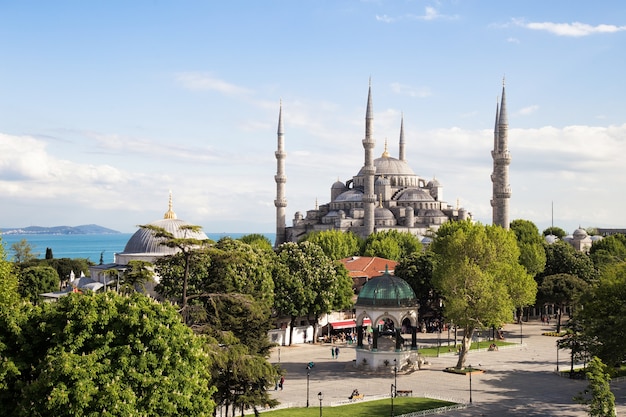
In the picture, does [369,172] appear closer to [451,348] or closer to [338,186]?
[338,186]

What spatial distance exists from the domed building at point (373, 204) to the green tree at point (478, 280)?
165 ft

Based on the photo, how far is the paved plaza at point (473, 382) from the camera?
3694cm

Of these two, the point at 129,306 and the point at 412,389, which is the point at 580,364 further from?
the point at 129,306

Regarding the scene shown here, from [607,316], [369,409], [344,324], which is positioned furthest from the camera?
[344,324]

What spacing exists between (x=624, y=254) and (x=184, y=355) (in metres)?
76.7

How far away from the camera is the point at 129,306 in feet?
72.1

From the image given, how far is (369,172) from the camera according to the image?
103438 millimetres

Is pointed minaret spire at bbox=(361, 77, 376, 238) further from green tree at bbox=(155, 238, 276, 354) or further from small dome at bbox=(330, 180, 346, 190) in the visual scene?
green tree at bbox=(155, 238, 276, 354)

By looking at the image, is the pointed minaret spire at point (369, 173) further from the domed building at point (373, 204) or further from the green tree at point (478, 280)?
the green tree at point (478, 280)

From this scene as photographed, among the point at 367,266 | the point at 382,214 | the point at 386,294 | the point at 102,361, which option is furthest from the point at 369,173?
the point at 102,361

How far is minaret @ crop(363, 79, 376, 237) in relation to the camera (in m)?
104

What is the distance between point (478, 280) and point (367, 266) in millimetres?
31621

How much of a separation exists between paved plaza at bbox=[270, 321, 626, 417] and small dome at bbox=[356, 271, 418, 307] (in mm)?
3990

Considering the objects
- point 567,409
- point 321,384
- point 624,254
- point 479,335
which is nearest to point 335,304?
point 479,335
